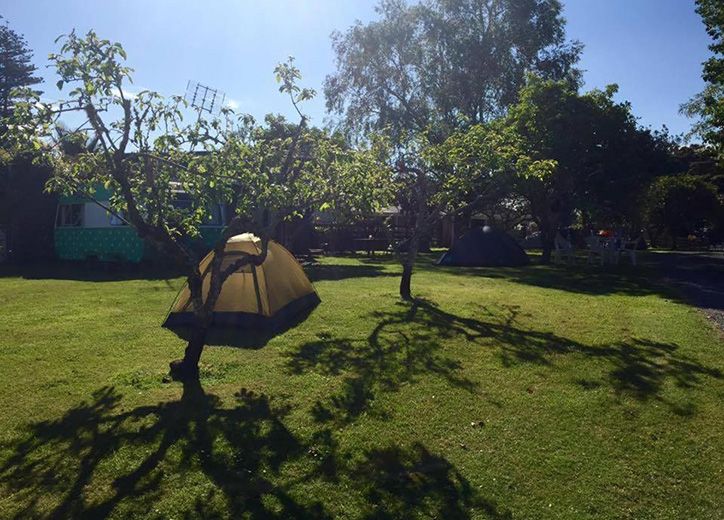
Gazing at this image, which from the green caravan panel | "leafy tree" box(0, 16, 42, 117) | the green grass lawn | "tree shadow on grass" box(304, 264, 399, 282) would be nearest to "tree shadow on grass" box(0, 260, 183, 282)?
the green caravan panel

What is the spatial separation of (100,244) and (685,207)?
35639mm

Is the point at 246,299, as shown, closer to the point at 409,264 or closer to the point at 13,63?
the point at 409,264

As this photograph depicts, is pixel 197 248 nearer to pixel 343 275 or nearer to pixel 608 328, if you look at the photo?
pixel 343 275

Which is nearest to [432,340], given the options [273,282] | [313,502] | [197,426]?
[273,282]

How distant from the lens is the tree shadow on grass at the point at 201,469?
13.2ft

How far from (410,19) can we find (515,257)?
14.6 meters

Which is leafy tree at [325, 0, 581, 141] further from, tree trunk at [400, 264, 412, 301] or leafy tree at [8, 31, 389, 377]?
leafy tree at [8, 31, 389, 377]

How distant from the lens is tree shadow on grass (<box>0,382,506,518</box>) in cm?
402

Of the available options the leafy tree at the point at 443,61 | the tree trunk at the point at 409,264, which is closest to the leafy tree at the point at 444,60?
the leafy tree at the point at 443,61

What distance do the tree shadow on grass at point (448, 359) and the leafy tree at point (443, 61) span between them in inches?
720

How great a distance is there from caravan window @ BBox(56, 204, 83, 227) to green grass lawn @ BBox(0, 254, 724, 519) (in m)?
11.3

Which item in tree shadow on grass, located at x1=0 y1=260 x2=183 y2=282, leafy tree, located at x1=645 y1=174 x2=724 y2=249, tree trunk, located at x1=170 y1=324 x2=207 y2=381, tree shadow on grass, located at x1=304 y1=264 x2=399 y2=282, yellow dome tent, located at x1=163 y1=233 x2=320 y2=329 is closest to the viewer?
tree trunk, located at x1=170 y1=324 x2=207 y2=381

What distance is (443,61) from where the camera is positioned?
98.4 ft

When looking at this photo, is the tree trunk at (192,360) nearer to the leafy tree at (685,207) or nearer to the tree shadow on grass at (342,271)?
the tree shadow on grass at (342,271)
